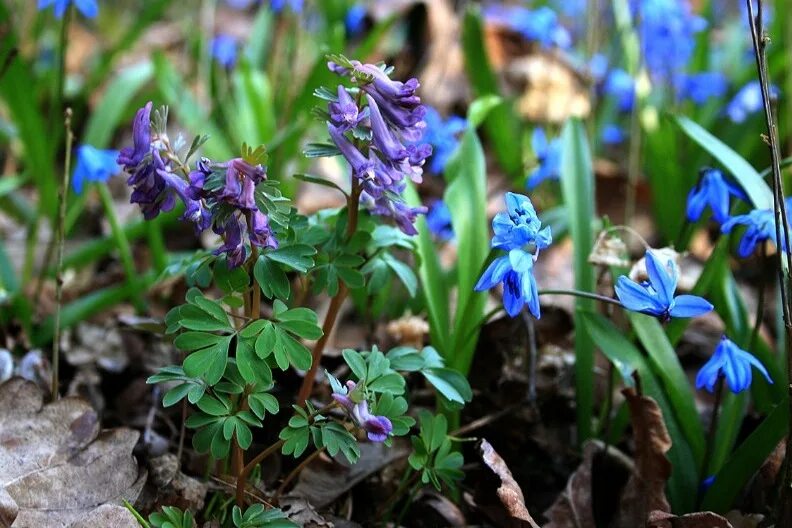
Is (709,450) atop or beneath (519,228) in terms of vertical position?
beneath

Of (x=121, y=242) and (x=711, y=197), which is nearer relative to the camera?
(x=711, y=197)

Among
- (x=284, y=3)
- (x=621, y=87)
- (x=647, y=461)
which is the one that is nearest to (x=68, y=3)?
(x=284, y=3)

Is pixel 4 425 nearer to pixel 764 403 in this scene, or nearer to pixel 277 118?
pixel 764 403

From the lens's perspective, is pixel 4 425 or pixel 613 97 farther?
pixel 613 97

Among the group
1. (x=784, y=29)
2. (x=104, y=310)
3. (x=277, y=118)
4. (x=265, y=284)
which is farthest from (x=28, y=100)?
(x=784, y=29)

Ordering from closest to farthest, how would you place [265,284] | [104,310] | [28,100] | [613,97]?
[265,284]
[104,310]
[28,100]
[613,97]

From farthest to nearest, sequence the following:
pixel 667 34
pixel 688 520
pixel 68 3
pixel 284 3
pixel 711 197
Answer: pixel 667 34 → pixel 284 3 → pixel 68 3 → pixel 711 197 → pixel 688 520

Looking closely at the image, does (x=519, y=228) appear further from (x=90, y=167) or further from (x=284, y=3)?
(x=284, y=3)

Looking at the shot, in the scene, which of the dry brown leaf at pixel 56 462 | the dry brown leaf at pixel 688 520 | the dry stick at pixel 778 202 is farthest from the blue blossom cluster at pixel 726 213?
the dry brown leaf at pixel 56 462
